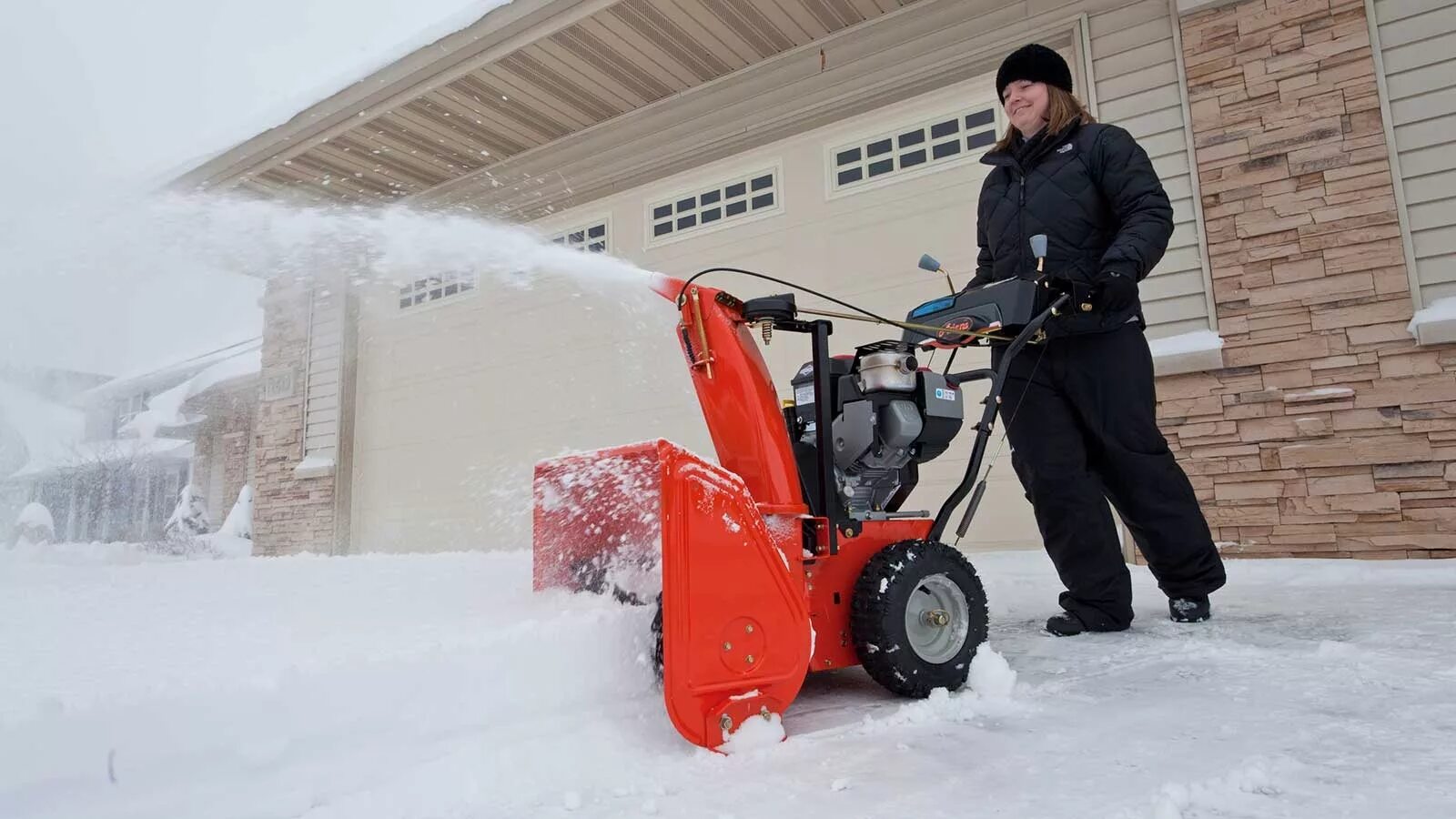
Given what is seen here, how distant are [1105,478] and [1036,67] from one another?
129cm

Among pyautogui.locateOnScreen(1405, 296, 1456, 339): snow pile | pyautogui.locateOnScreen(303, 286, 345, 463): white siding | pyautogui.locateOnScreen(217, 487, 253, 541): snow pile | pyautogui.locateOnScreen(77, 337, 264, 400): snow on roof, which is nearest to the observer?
pyautogui.locateOnScreen(1405, 296, 1456, 339): snow pile

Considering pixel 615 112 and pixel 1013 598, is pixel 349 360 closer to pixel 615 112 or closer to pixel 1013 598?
pixel 615 112

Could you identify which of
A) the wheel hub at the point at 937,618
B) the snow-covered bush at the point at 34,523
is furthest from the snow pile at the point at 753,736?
the snow-covered bush at the point at 34,523

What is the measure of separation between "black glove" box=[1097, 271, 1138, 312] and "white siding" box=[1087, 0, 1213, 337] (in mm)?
2334

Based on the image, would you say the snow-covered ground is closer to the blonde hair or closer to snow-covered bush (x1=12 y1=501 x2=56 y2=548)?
the blonde hair

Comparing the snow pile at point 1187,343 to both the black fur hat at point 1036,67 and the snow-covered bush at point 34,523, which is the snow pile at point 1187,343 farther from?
the snow-covered bush at point 34,523

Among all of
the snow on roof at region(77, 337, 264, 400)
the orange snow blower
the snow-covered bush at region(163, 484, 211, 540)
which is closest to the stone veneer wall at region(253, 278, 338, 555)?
the snow-covered bush at region(163, 484, 211, 540)

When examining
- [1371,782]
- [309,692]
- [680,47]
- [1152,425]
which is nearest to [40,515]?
[680,47]

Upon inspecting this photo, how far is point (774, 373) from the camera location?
5418 mm

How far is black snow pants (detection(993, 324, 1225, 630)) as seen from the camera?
244 centimetres

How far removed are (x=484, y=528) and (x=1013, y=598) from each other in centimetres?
463

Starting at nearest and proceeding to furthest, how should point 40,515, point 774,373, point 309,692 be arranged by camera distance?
1. point 309,692
2. point 774,373
3. point 40,515

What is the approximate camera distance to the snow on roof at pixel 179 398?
10594mm

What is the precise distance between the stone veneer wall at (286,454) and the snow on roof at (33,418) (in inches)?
108
